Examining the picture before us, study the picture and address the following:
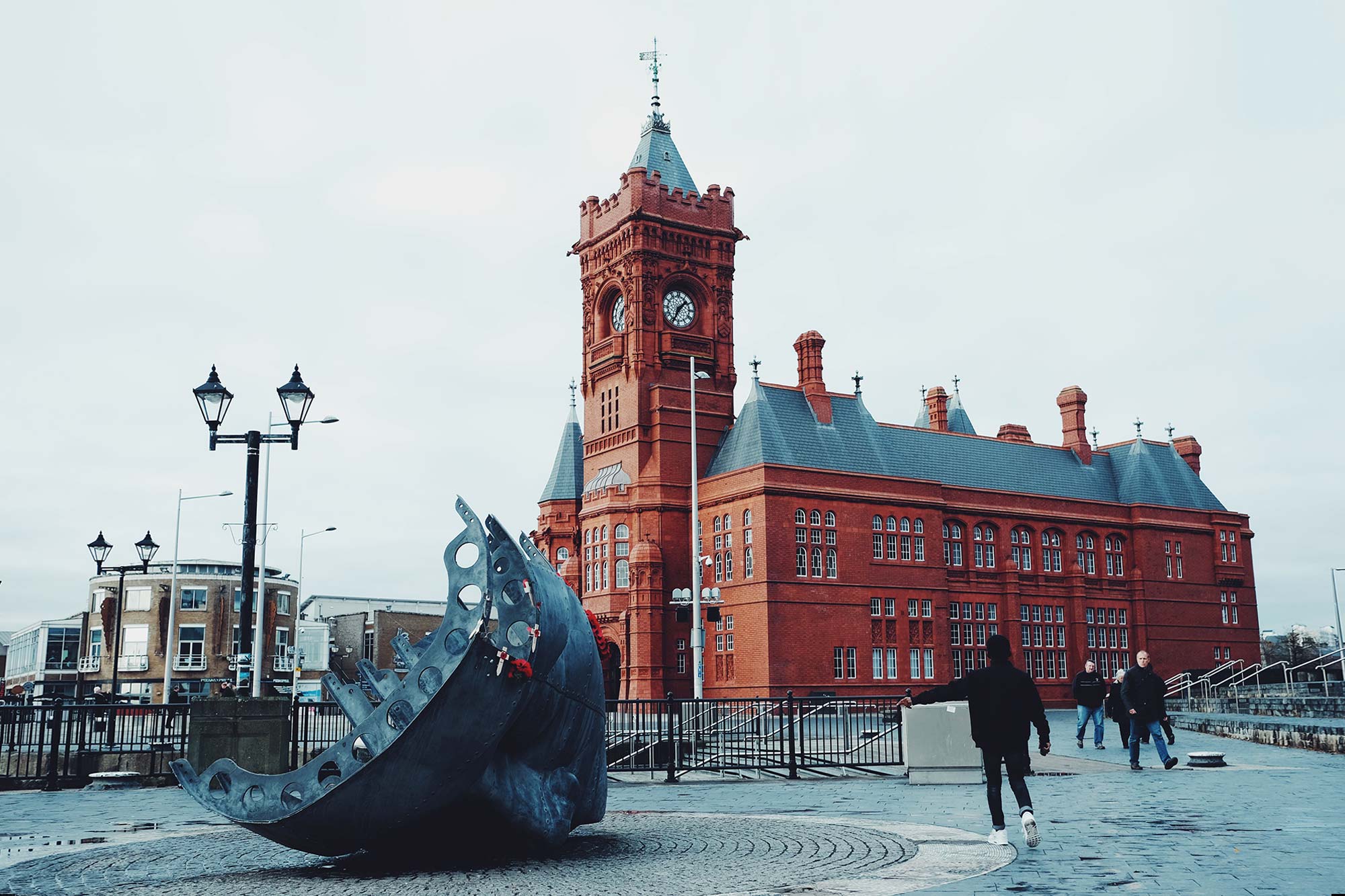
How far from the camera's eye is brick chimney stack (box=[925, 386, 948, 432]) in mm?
69062

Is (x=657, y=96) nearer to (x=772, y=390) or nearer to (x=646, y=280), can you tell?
(x=646, y=280)

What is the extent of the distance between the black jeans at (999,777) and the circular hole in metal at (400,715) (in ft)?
16.4

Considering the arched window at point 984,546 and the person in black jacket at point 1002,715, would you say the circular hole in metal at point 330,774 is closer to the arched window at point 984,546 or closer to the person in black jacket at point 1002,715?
the person in black jacket at point 1002,715

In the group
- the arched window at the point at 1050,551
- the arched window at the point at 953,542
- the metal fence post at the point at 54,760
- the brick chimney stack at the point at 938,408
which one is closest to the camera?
the metal fence post at the point at 54,760

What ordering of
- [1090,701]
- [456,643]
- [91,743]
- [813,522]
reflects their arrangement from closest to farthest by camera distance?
1. [456,643]
2. [91,743]
3. [1090,701]
4. [813,522]

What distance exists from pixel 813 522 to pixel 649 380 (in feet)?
34.2

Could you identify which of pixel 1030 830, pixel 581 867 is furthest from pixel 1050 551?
pixel 581 867

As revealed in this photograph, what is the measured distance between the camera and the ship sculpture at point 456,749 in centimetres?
918

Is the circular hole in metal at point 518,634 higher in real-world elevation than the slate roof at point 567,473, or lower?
lower

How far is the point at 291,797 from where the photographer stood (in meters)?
9.24

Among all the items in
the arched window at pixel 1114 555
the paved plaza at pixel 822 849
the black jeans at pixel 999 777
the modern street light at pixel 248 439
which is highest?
the arched window at pixel 1114 555

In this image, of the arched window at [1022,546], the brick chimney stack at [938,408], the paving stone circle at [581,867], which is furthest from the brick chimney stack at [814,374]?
the paving stone circle at [581,867]

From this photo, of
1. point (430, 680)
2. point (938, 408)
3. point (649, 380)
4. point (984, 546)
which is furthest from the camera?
point (938, 408)

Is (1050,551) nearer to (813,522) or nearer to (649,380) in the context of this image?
(813,522)
